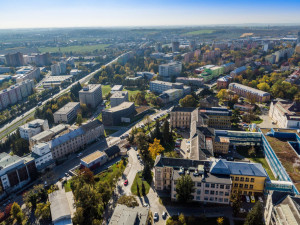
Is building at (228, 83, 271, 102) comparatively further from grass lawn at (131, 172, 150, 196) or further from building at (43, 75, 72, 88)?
building at (43, 75, 72, 88)

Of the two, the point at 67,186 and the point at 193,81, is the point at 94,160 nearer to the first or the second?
the point at 67,186

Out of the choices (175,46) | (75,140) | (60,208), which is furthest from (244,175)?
(175,46)

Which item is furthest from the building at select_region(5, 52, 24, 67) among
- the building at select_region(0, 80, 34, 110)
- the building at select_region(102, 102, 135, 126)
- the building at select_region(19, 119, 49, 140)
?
the building at select_region(102, 102, 135, 126)

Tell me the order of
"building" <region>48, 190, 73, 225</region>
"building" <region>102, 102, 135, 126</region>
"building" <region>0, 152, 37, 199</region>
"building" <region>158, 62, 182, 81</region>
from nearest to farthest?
"building" <region>48, 190, 73, 225</region>, "building" <region>0, 152, 37, 199</region>, "building" <region>102, 102, 135, 126</region>, "building" <region>158, 62, 182, 81</region>

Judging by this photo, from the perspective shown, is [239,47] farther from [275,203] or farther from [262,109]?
[275,203]

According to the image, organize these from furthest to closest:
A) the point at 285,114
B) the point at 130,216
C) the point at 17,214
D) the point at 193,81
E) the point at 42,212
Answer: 1. the point at 193,81
2. the point at 285,114
3. the point at 42,212
4. the point at 17,214
5. the point at 130,216

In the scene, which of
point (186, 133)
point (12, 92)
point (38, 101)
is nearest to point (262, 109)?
point (186, 133)
